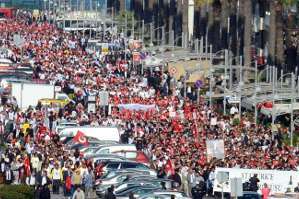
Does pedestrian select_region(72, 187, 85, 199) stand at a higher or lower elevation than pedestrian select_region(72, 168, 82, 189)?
higher

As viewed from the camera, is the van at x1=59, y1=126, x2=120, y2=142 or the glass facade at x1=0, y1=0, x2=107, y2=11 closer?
the van at x1=59, y1=126, x2=120, y2=142

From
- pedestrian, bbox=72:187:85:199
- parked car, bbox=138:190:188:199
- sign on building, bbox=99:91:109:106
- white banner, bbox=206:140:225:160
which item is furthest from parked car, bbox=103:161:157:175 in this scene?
sign on building, bbox=99:91:109:106

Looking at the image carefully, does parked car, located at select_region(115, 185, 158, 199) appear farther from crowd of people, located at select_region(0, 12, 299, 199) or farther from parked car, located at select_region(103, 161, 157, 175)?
parked car, located at select_region(103, 161, 157, 175)

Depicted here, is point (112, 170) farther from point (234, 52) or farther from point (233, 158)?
point (234, 52)

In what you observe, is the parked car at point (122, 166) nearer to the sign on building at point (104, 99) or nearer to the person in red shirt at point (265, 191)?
the person in red shirt at point (265, 191)

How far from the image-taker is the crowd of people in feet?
214

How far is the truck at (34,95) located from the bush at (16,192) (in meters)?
26.4

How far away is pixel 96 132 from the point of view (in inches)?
2931

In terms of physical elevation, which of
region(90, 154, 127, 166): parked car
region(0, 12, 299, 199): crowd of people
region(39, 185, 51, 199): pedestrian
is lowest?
region(0, 12, 299, 199): crowd of people

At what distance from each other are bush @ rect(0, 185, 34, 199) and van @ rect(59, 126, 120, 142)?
54.6 ft

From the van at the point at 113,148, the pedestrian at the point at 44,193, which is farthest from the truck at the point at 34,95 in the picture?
the pedestrian at the point at 44,193

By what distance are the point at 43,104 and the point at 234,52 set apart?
86.7 ft

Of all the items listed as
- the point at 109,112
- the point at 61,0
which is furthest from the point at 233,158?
the point at 61,0

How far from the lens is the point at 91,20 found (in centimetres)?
13188
